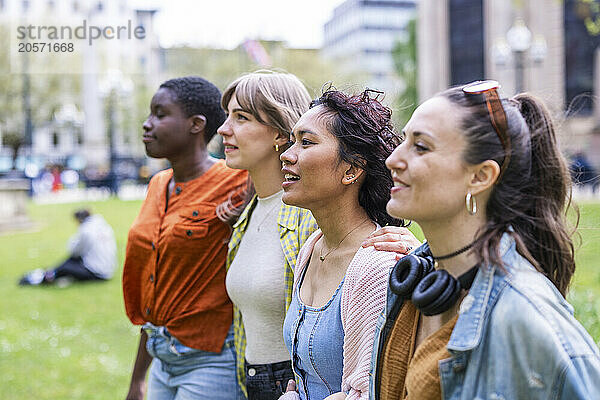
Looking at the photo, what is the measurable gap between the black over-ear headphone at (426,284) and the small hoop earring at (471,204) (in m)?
0.14

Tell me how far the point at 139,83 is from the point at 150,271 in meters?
51.7

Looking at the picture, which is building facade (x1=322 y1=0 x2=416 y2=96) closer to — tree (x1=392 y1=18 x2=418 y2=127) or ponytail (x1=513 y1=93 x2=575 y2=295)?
tree (x1=392 y1=18 x2=418 y2=127)

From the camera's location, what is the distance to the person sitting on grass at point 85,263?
39.3 feet

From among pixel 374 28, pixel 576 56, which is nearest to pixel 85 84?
pixel 576 56

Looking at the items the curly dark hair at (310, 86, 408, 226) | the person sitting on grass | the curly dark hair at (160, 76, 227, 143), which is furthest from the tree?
the curly dark hair at (310, 86, 408, 226)

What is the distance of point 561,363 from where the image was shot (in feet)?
5.30

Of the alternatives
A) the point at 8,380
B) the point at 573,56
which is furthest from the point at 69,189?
the point at 8,380

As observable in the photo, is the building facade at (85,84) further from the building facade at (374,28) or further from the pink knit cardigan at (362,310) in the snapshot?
the building facade at (374,28)

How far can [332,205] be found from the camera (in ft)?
8.56

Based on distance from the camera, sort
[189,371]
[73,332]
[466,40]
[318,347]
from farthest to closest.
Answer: [466,40] → [73,332] → [189,371] → [318,347]

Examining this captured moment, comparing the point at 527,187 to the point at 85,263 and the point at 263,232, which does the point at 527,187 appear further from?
the point at 85,263

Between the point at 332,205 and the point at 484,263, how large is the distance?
0.91m

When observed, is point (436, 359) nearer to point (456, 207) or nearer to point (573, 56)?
point (456, 207)

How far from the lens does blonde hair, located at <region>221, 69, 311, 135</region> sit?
3.13 metres
